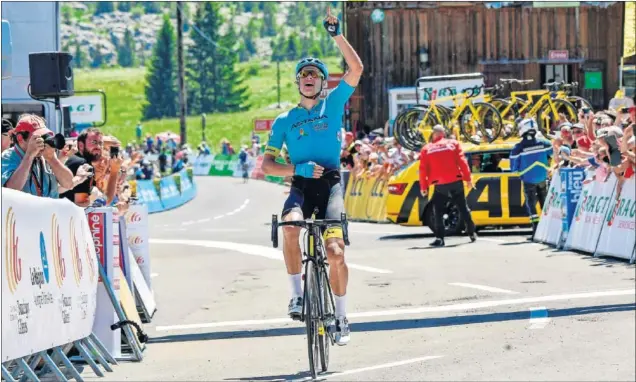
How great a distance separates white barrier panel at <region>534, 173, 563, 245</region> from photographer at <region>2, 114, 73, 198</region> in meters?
11.5

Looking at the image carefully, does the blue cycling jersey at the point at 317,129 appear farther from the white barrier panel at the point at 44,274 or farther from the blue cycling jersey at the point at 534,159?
the blue cycling jersey at the point at 534,159

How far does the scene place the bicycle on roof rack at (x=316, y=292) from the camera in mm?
9617

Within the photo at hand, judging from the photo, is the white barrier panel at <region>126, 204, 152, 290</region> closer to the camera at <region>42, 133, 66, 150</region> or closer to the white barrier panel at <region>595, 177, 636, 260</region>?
the camera at <region>42, 133, 66, 150</region>

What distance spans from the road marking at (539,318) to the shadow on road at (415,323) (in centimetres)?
5

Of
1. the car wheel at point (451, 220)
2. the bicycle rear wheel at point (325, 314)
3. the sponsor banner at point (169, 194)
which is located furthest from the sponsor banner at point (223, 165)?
the bicycle rear wheel at point (325, 314)

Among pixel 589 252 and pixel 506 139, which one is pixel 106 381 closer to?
pixel 589 252

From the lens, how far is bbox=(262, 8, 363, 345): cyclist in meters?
10.2

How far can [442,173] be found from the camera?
22.1 m

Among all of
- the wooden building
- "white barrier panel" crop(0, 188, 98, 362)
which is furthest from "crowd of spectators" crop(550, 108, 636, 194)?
the wooden building

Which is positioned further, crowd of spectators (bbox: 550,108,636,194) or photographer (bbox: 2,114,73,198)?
crowd of spectators (bbox: 550,108,636,194)

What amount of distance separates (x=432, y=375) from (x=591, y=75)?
45924 millimetres

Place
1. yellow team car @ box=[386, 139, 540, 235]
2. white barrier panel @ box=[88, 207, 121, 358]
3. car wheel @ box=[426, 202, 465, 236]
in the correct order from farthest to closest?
yellow team car @ box=[386, 139, 540, 235], car wheel @ box=[426, 202, 465, 236], white barrier panel @ box=[88, 207, 121, 358]

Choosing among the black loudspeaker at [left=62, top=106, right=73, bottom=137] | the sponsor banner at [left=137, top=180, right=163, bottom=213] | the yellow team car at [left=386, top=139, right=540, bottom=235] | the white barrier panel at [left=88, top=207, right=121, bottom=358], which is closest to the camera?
the white barrier panel at [left=88, top=207, right=121, bottom=358]

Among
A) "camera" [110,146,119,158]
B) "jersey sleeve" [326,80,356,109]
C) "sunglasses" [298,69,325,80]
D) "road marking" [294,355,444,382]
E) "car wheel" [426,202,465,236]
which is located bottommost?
"car wheel" [426,202,465,236]
